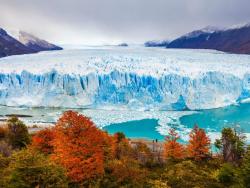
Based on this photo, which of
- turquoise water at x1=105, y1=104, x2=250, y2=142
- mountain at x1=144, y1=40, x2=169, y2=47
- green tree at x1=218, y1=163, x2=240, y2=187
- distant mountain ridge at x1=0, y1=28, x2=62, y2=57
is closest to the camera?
green tree at x1=218, y1=163, x2=240, y2=187

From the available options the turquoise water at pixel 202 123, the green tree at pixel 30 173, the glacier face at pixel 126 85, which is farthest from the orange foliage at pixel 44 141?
the glacier face at pixel 126 85

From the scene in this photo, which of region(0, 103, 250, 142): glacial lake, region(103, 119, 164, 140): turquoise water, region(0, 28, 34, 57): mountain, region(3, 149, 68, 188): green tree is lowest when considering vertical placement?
region(103, 119, 164, 140): turquoise water

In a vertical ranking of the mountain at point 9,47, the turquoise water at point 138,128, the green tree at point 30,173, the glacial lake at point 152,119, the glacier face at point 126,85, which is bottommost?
the turquoise water at point 138,128

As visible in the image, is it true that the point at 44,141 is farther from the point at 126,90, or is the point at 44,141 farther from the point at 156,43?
the point at 156,43

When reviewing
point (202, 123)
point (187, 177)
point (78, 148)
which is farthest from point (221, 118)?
point (78, 148)

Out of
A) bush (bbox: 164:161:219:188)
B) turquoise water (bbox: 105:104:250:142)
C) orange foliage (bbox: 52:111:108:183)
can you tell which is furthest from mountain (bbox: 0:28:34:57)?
orange foliage (bbox: 52:111:108:183)

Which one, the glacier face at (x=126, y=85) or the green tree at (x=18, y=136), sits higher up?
the glacier face at (x=126, y=85)

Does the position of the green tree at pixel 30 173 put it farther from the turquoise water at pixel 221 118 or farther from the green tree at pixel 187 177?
the turquoise water at pixel 221 118

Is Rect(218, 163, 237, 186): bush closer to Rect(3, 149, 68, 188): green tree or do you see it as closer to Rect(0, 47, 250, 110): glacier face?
Rect(3, 149, 68, 188): green tree
